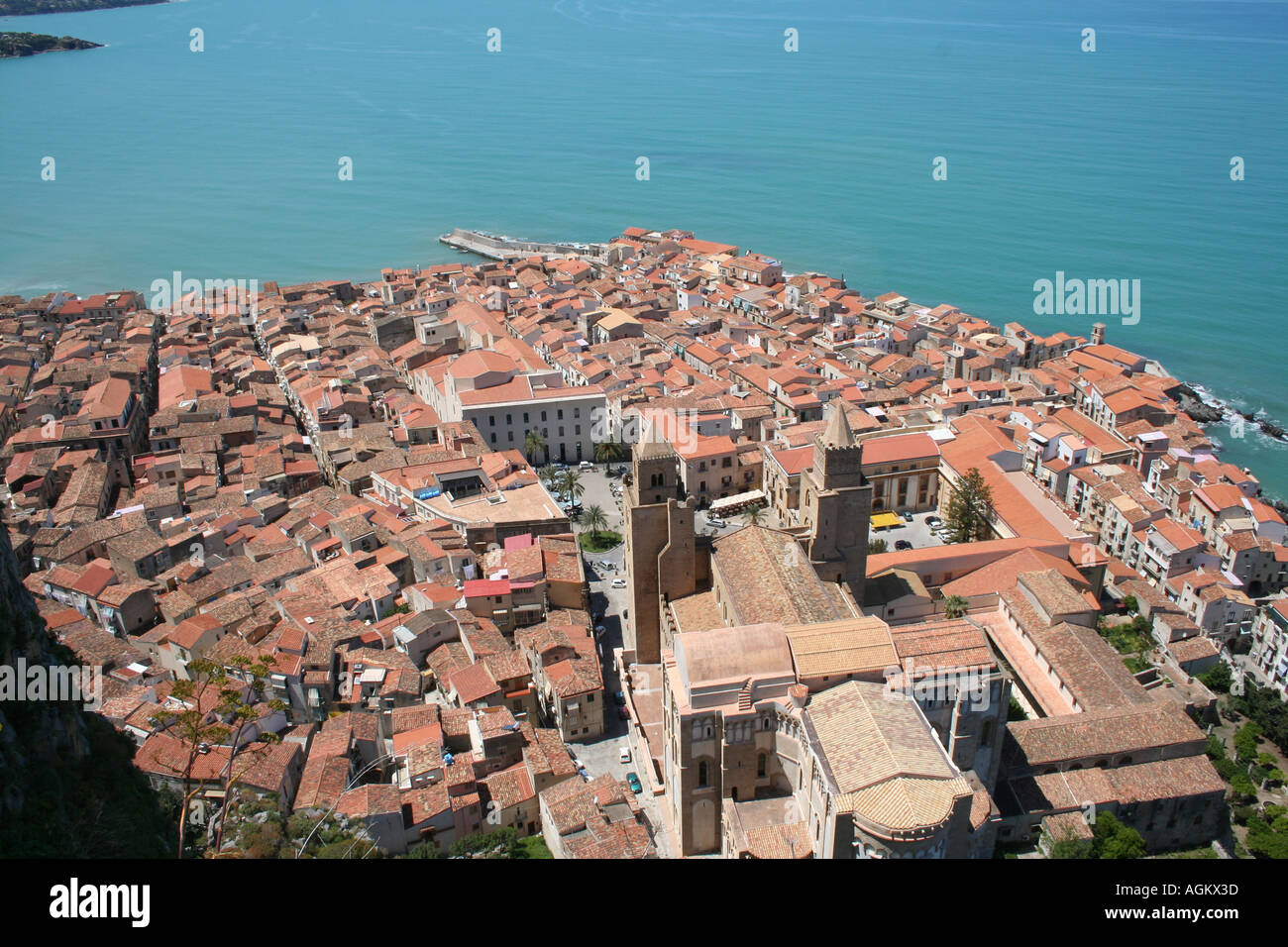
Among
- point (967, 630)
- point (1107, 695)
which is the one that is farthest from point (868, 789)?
point (1107, 695)

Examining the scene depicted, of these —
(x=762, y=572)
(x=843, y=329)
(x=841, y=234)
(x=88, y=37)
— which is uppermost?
(x=88, y=37)

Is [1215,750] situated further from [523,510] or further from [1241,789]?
[523,510]

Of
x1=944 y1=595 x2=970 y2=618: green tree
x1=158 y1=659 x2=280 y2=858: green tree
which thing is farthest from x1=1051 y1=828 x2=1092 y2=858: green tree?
x1=158 y1=659 x2=280 y2=858: green tree

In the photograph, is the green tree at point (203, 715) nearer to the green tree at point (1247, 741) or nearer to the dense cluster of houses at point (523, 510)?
the dense cluster of houses at point (523, 510)

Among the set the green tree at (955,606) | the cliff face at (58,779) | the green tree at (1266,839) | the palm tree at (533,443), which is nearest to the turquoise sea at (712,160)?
the green tree at (955,606)

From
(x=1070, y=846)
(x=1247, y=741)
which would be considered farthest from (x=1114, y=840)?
(x=1247, y=741)

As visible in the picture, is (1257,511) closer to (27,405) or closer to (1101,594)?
(1101,594)
